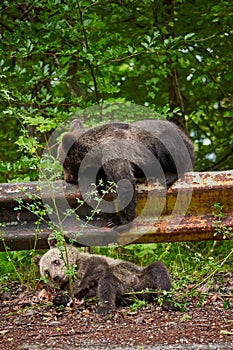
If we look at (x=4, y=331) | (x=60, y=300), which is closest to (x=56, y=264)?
(x=60, y=300)

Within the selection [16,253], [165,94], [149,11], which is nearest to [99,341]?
[16,253]

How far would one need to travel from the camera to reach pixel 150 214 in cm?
452

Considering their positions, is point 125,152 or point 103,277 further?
point 125,152

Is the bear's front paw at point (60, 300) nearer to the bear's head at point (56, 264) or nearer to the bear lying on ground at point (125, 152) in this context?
the bear's head at point (56, 264)

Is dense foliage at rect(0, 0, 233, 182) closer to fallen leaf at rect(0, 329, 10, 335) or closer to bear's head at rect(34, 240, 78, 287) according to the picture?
bear's head at rect(34, 240, 78, 287)

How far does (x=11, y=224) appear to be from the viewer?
15.1 feet

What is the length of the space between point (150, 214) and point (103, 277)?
66cm

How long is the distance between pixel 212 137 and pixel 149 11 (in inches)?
130

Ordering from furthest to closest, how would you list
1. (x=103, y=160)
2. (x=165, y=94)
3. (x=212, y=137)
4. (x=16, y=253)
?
1. (x=212, y=137)
2. (x=165, y=94)
3. (x=16, y=253)
4. (x=103, y=160)

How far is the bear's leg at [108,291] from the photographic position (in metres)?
4.28

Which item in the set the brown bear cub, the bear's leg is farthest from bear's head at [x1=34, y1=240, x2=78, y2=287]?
the bear's leg

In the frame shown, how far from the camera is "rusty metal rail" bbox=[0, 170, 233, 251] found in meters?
4.41

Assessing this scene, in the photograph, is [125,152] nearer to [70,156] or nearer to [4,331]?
[70,156]

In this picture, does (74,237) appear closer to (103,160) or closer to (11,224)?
(11,224)
